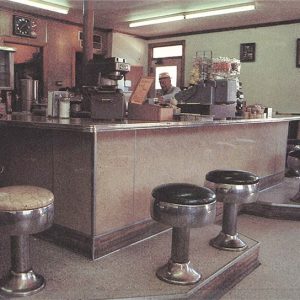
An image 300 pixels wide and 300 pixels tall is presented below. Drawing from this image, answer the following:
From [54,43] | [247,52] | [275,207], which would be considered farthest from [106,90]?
[247,52]

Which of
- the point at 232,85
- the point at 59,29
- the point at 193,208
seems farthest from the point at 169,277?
the point at 59,29

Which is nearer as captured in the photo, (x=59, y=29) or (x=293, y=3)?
(x=293, y=3)

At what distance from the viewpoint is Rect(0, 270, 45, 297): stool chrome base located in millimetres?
2113

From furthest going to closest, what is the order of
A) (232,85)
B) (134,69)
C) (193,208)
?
(134,69) → (232,85) → (193,208)

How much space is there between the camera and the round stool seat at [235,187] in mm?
2811

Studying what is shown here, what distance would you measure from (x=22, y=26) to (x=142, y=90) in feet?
18.4

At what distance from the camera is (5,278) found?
220cm

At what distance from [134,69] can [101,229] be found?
26.5 ft

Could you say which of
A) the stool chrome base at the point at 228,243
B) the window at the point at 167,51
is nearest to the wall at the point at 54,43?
the window at the point at 167,51

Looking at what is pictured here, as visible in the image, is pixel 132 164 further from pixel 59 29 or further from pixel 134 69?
pixel 134 69

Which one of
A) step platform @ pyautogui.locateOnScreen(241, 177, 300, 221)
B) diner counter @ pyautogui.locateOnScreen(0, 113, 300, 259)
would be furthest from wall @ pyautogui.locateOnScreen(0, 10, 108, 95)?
step platform @ pyautogui.locateOnScreen(241, 177, 300, 221)

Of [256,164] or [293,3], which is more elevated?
[293,3]

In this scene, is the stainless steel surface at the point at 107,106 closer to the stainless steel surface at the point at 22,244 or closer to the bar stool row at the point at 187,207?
the bar stool row at the point at 187,207

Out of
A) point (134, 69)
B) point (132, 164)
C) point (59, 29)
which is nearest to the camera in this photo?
point (132, 164)
